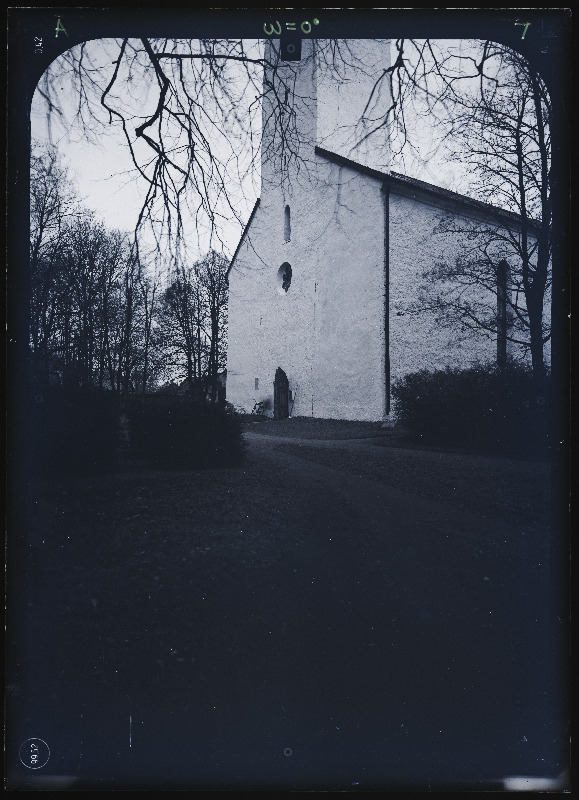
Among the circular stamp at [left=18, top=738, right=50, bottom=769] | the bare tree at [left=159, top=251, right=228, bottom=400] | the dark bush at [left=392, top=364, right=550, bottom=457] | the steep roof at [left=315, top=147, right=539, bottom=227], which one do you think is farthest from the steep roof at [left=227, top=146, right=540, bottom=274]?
the circular stamp at [left=18, top=738, right=50, bottom=769]

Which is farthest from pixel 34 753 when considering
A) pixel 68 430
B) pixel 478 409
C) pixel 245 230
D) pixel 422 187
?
pixel 422 187

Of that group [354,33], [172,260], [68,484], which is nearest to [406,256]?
[354,33]

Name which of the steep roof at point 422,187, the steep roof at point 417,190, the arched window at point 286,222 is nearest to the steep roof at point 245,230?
the steep roof at point 417,190

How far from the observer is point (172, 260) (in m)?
2.09

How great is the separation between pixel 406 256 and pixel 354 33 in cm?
147

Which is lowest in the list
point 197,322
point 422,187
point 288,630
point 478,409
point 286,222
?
point 288,630

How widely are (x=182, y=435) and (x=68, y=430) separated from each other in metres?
0.57

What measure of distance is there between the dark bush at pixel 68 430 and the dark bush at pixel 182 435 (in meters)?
0.17

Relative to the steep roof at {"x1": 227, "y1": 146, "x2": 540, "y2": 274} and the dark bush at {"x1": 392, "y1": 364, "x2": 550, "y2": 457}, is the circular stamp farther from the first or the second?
the steep roof at {"x1": 227, "y1": 146, "x2": 540, "y2": 274}

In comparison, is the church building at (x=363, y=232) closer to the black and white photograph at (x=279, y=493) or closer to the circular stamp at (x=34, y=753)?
the black and white photograph at (x=279, y=493)

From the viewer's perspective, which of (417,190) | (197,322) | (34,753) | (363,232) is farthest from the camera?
(363,232)

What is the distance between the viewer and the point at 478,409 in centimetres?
203

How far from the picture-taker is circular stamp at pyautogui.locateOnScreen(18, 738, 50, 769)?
1448mm

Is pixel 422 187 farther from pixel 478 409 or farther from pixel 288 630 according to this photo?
pixel 288 630
